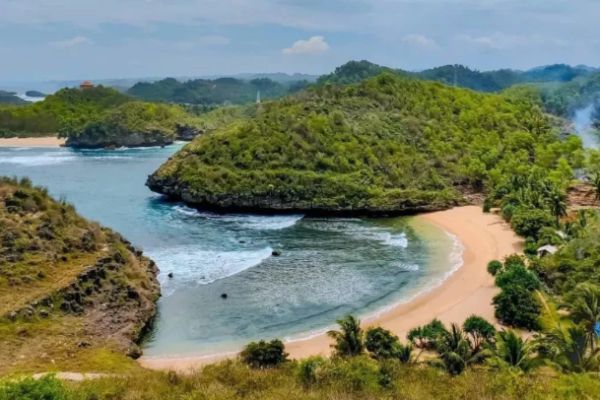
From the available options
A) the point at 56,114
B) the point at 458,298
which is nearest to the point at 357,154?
the point at 458,298

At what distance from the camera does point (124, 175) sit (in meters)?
88.8

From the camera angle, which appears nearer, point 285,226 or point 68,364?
point 68,364

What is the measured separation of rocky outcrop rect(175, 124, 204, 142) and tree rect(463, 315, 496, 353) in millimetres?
120725

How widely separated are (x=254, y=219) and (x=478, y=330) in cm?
3507

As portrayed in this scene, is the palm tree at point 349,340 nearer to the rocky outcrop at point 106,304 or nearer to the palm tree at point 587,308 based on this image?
the rocky outcrop at point 106,304

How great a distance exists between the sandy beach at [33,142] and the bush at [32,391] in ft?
413

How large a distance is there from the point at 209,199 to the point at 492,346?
42.7 meters

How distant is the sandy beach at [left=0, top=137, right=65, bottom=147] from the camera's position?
13301 centimetres

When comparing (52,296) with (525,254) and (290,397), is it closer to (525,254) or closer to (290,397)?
(290,397)

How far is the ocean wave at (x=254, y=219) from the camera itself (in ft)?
187

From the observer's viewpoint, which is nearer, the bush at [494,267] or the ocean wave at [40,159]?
the bush at [494,267]

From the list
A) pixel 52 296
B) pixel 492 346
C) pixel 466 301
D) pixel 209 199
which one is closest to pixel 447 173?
pixel 209 199

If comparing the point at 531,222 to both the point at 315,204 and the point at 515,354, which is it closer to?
the point at 315,204

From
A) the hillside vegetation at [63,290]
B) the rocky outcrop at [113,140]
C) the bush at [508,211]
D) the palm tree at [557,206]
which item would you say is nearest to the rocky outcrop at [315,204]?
the bush at [508,211]
